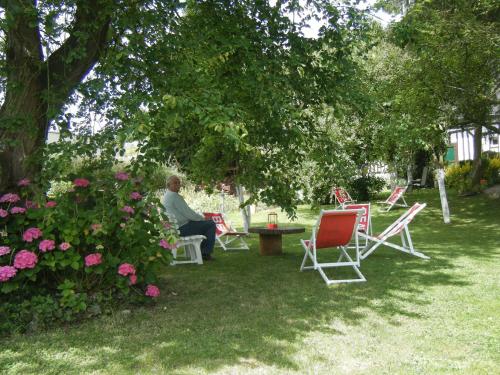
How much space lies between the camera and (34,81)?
479cm

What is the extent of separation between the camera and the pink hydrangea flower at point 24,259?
3.99 meters

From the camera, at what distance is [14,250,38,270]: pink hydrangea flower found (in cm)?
399

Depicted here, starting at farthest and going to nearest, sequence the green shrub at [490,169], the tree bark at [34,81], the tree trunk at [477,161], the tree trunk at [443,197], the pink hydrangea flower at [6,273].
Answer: the green shrub at [490,169], the tree trunk at [477,161], the tree trunk at [443,197], the tree bark at [34,81], the pink hydrangea flower at [6,273]

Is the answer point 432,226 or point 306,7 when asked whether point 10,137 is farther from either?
point 432,226

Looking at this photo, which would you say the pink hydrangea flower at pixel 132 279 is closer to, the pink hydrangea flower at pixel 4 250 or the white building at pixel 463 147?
the pink hydrangea flower at pixel 4 250

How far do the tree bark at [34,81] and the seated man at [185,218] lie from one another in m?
2.84

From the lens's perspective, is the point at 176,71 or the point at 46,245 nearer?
the point at 46,245

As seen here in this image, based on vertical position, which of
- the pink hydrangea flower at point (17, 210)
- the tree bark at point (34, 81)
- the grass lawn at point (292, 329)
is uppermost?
the tree bark at point (34, 81)

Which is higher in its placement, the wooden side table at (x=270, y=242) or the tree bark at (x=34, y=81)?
the tree bark at (x=34, y=81)

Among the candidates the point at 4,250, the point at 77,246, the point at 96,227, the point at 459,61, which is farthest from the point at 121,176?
the point at 459,61

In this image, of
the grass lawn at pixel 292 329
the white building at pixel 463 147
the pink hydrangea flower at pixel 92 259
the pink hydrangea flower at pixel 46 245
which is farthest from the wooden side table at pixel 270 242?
the white building at pixel 463 147

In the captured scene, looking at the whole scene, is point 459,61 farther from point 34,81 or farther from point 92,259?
point 92,259

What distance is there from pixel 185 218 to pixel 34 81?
343 cm

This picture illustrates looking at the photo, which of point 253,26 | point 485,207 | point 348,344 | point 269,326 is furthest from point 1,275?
point 485,207
